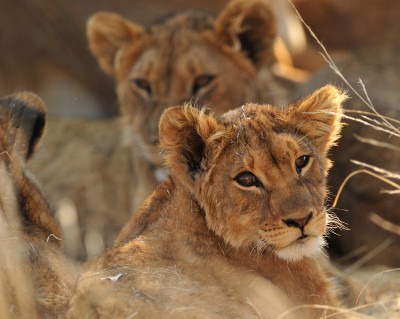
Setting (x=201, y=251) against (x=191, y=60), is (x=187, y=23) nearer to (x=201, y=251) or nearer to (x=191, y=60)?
(x=191, y=60)

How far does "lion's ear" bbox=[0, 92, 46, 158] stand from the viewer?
3.97m

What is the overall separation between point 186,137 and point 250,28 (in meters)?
2.41

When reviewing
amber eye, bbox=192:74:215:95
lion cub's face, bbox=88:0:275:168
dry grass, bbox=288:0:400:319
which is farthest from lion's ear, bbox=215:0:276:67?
dry grass, bbox=288:0:400:319

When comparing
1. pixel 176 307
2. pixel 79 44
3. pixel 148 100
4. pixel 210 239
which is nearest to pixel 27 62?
pixel 79 44

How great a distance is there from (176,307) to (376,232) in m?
2.51

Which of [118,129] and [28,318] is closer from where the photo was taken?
[28,318]

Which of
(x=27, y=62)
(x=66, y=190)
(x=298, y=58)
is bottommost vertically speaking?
(x=66, y=190)

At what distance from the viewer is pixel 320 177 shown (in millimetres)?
3600

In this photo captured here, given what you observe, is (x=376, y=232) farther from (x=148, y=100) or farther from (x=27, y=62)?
(x=27, y=62)

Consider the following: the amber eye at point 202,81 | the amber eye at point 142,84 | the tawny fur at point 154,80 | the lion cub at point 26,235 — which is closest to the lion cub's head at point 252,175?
the lion cub at point 26,235

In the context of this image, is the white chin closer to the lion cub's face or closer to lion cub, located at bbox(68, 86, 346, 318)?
lion cub, located at bbox(68, 86, 346, 318)

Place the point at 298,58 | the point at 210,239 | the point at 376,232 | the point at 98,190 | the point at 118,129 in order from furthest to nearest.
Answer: the point at 298,58
the point at 118,129
the point at 98,190
the point at 376,232
the point at 210,239

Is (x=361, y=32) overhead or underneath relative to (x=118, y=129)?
overhead

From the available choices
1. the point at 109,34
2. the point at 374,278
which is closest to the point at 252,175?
the point at 374,278
